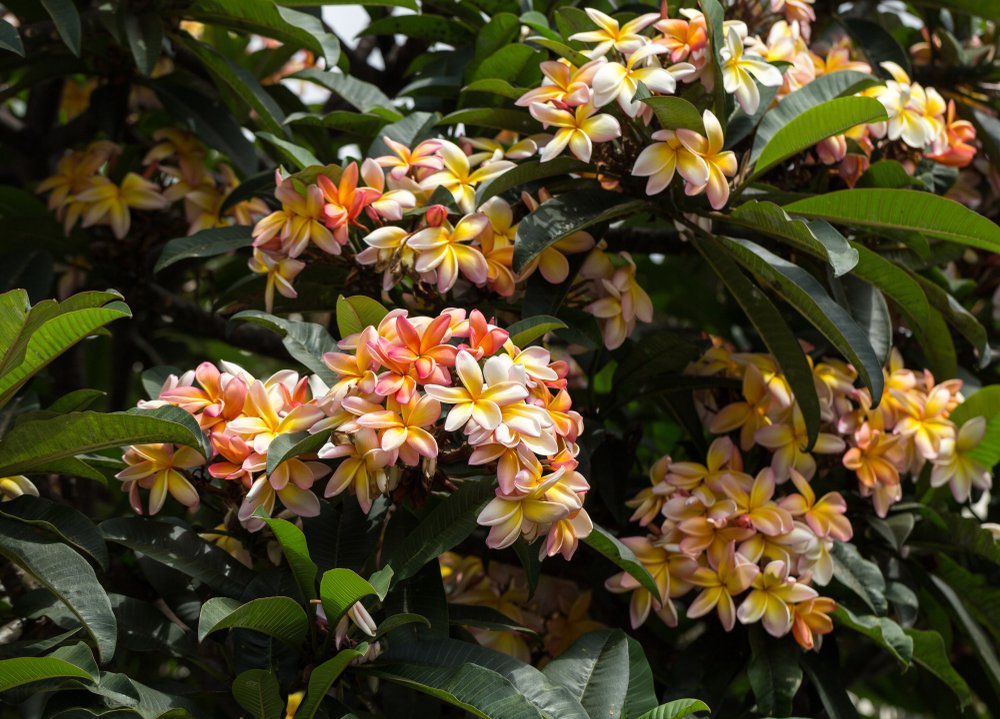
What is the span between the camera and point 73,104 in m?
2.47

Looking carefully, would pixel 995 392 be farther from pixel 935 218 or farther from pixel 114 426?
pixel 114 426

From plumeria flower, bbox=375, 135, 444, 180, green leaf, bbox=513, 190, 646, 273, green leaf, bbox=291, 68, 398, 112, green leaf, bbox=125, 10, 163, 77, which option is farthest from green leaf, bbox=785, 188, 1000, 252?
green leaf, bbox=125, 10, 163, 77

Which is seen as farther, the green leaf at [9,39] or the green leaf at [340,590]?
the green leaf at [9,39]

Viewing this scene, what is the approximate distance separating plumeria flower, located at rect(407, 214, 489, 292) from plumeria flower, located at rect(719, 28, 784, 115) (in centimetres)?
37

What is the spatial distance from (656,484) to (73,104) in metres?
1.60

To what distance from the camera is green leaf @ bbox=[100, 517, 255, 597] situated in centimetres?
128

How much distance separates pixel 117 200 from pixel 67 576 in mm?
859

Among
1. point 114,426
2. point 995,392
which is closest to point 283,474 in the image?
point 114,426

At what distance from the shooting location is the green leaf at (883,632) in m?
1.46

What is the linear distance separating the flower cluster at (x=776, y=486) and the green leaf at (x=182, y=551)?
0.48m

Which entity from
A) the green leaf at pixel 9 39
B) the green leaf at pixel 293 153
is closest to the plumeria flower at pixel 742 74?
the green leaf at pixel 293 153

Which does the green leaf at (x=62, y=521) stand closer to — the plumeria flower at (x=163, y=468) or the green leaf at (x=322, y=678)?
the plumeria flower at (x=163, y=468)

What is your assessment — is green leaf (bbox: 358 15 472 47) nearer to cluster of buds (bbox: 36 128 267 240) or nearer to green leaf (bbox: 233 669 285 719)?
cluster of buds (bbox: 36 128 267 240)

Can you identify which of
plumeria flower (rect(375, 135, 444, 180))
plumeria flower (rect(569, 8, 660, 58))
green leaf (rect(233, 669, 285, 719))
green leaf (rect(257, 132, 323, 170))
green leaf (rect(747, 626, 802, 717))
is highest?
plumeria flower (rect(569, 8, 660, 58))
